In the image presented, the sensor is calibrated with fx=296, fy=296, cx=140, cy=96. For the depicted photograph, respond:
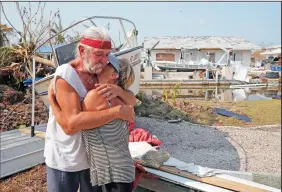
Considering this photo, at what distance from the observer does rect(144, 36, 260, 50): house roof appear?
27.8 metres

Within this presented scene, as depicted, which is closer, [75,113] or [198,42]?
[75,113]

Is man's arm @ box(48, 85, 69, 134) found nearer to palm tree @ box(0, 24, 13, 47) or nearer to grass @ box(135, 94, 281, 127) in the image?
grass @ box(135, 94, 281, 127)

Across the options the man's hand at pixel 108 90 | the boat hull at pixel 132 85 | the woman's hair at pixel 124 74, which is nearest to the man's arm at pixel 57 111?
the man's hand at pixel 108 90

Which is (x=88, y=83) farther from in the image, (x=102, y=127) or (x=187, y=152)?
(x=187, y=152)

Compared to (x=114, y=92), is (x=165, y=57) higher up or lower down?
higher up

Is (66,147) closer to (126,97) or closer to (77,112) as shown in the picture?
(77,112)

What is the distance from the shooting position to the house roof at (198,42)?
27828mm

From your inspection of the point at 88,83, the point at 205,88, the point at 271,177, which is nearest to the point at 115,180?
the point at 88,83

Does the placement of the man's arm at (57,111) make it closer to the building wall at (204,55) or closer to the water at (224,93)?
the water at (224,93)

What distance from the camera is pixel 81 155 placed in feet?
5.69

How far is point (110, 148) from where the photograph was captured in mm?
1678

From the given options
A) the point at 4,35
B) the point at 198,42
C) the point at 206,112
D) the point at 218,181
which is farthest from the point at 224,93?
the point at 198,42

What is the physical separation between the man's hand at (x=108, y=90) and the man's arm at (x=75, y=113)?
0.08m

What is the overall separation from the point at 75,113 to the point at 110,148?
0.29 m
